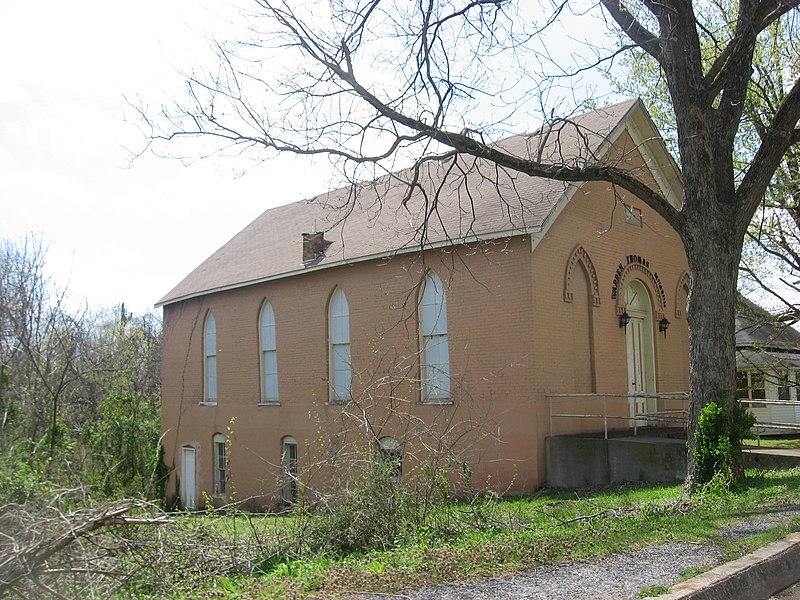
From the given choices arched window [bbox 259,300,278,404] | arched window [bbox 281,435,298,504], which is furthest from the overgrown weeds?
arched window [bbox 259,300,278,404]

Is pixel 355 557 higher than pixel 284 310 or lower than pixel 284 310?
lower

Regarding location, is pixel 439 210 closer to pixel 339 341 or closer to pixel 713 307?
pixel 339 341

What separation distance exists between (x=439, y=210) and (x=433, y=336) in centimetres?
309

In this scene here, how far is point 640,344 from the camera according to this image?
64.1ft

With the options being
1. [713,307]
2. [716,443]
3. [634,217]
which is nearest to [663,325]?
[634,217]

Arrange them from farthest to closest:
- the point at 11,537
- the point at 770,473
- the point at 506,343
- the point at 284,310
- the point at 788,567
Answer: the point at 284,310 < the point at 506,343 < the point at 770,473 < the point at 788,567 < the point at 11,537

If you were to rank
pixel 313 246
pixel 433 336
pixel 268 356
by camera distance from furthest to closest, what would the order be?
pixel 268 356, pixel 313 246, pixel 433 336

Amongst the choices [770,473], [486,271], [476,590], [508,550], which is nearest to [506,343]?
[486,271]

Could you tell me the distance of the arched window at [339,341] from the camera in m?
19.6

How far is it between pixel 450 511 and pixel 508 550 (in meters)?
1.51

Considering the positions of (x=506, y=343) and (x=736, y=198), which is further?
(x=506, y=343)

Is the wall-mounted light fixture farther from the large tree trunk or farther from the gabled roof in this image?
the large tree trunk

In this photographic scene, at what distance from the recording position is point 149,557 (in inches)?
255

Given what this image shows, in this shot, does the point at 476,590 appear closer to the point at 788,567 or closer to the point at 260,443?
the point at 788,567
